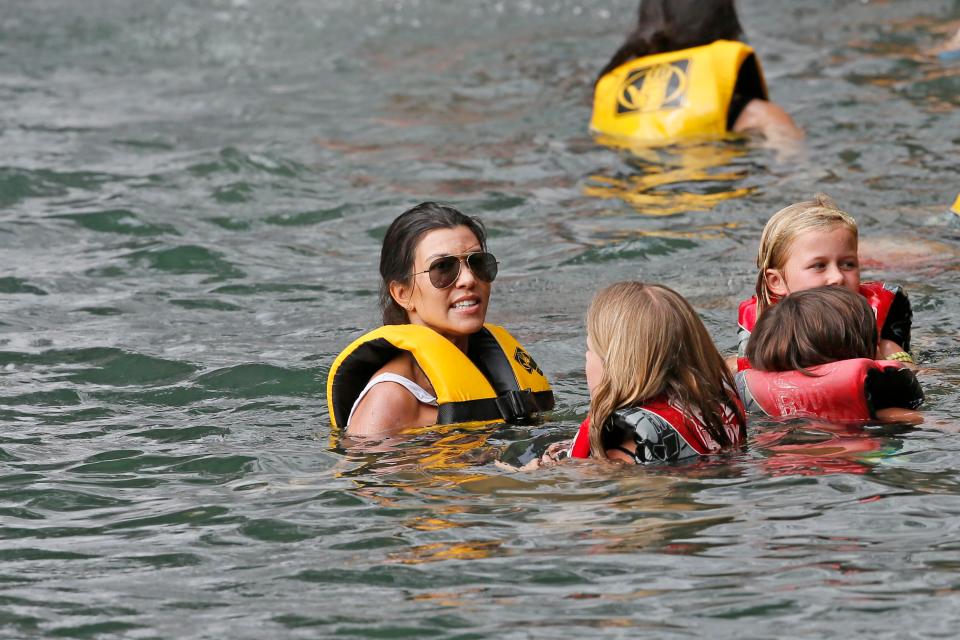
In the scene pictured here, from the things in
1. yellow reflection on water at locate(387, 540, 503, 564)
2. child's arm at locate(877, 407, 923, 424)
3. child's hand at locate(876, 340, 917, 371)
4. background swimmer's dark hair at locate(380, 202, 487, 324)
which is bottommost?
yellow reflection on water at locate(387, 540, 503, 564)

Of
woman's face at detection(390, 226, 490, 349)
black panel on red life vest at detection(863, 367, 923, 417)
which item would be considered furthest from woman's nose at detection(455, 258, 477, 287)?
black panel on red life vest at detection(863, 367, 923, 417)

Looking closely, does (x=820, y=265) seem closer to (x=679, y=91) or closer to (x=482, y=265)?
(x=482, y=265)

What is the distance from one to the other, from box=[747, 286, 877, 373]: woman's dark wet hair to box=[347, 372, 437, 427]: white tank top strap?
1.34 metres

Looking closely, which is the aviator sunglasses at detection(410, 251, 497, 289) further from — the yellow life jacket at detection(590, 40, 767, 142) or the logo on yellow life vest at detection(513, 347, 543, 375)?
the yellow life jacket at detection(590, 40, 767, 142)

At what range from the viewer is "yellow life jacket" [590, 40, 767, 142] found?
32.9 feet

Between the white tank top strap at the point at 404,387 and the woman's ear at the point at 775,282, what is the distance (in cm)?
158

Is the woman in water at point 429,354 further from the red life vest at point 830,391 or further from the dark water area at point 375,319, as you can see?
the red life vest at point 830,391

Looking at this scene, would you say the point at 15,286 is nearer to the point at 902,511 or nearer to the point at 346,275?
the point at 346,275

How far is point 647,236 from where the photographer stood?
8.80m

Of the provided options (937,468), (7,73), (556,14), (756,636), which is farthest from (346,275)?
(556,14)

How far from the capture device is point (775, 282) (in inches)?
242

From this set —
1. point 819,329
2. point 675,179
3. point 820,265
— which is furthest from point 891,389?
point 675,179

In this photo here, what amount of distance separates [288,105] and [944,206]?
651 centimetres

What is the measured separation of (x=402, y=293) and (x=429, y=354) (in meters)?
0.38
